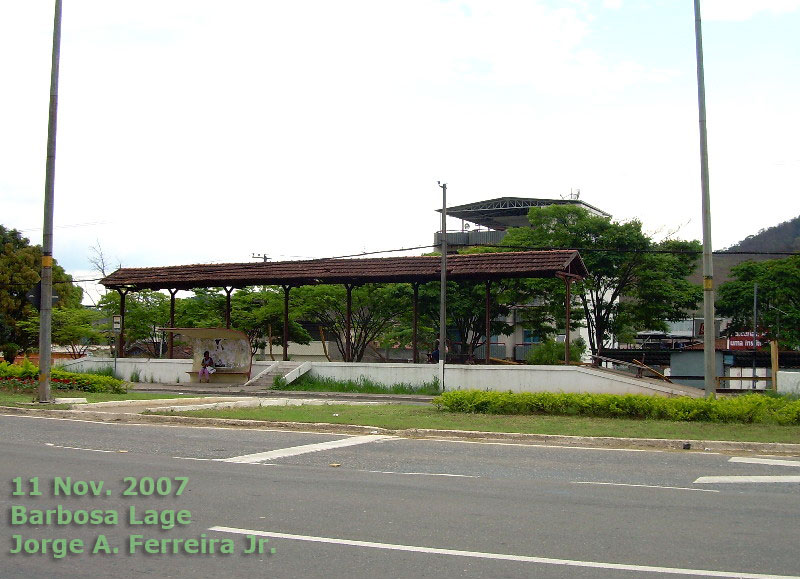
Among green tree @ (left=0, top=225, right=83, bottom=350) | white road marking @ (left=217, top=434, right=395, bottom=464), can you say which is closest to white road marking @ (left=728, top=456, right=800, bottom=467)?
white road marking @ (left=217, top=434, right=395, bottom=464)

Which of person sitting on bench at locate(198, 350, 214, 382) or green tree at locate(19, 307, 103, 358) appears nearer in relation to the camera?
person sitting on bench at locate(198, 350, 214, 382)

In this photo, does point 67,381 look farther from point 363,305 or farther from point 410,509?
point 410,509

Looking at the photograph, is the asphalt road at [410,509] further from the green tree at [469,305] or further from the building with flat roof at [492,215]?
the building with flat roof at [492,215]

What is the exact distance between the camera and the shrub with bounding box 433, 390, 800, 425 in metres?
17.1

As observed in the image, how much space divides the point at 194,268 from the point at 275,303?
5788mm

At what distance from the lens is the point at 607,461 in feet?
41.1

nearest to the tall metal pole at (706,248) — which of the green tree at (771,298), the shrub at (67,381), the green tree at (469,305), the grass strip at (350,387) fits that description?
the grass strip at (350,387)

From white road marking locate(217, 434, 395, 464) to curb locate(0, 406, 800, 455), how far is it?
897mm

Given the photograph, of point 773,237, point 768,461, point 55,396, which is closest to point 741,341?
point 55,396

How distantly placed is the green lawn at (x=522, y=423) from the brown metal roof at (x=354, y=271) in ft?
42.5

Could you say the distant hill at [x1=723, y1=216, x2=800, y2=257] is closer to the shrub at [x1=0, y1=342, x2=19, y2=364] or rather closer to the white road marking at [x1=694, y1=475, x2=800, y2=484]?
the shrub at [x1=0, y1=342, x2=19, y2=364]

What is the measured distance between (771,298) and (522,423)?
105ft

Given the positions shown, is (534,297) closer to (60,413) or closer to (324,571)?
(60,413)

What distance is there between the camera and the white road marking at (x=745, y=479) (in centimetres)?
1070
